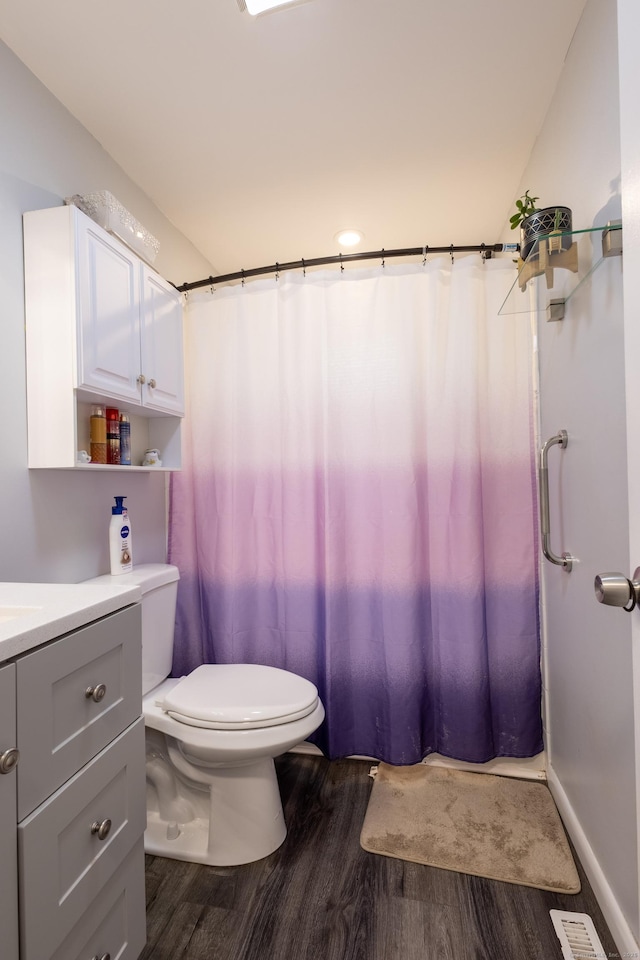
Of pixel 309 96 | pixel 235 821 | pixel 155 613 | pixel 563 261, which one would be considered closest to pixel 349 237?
pixel 309 96

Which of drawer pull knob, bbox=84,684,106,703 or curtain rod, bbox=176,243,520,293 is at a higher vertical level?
curtain rod, bbox=176,243,520,293

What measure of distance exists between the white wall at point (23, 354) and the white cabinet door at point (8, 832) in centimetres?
64

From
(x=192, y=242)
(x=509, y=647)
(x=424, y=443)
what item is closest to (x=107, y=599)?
(x=424, y=443)

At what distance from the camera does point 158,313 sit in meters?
1.63

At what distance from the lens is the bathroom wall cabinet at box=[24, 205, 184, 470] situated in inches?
48.7

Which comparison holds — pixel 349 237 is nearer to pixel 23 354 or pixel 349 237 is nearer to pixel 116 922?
pixel 23 354

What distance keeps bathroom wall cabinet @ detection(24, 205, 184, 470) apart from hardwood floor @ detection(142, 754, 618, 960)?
125 centimetres

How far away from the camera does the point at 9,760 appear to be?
0.65 m

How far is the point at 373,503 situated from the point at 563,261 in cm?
102

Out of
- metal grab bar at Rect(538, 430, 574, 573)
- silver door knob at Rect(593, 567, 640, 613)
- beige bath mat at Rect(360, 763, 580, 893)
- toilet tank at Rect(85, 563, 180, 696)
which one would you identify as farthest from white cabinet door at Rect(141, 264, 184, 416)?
beige bath mat at Rect(360, 763, 580, 893)

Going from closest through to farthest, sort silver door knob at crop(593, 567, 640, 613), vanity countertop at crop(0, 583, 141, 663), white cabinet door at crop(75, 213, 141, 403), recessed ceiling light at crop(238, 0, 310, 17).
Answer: silver door knob at crop(593, 567, 640, 613) < vanity countertop at crop(0, 583, 141, 663) < recessed ceiling light at crop(238, 0, 310, 17) < white cabinet door at crop(75, 213, 141, 403)

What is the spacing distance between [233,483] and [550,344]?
1.31 metres

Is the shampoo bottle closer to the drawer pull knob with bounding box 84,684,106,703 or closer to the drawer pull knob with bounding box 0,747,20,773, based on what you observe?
the drawer pull knob with bounding box 84,684,106,703

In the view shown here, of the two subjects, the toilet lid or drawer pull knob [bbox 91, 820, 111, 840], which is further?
the toilet lid
